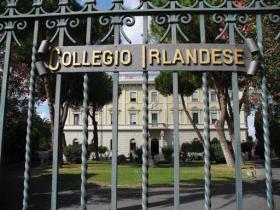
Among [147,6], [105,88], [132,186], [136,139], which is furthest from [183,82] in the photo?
[136,139]

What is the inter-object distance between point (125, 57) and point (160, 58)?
0.32 m

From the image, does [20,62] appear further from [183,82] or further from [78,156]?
[78,156]

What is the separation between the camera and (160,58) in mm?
3949

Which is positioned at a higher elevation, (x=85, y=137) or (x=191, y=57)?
(x=191, y=57)

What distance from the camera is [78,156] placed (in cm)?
3897

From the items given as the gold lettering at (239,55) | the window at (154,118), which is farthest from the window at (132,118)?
the gold lettering at (239,55)

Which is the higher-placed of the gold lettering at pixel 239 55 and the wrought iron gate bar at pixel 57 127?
the gold lettering at pixel 239 55

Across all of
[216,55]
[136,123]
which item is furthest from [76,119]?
[216,55]

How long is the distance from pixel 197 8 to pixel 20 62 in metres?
13.8

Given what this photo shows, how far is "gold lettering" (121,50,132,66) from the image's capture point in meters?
3.98

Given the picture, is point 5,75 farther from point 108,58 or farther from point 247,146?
point 247,146

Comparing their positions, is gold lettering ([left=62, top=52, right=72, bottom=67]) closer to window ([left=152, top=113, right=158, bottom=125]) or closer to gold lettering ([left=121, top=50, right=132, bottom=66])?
gold lettering ([left=121, top=50, right=132, bottom=66])

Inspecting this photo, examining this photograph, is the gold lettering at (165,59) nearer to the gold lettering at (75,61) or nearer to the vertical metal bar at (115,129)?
the vertical metal bar at (115,129)

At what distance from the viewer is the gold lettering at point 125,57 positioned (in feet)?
13.1
